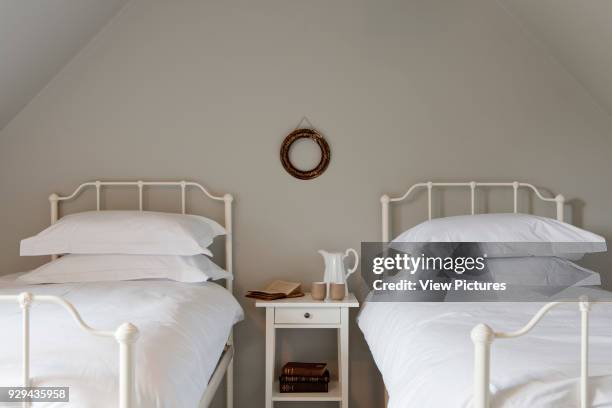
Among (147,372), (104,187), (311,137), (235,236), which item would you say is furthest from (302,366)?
(147,372)

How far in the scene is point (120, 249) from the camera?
2.90 meters

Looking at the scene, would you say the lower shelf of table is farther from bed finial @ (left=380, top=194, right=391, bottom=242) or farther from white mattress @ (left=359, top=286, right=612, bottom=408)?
bed finial @ (left=380, top=194, right=391, bottom=242)

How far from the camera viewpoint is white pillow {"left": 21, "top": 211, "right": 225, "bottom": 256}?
9.48 ft

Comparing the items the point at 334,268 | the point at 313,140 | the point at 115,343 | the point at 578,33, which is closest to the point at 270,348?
the point at 334,268

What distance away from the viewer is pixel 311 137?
3.33 m

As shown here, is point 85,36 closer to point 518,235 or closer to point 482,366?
point 518,235

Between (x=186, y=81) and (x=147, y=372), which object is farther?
(x=186, y=81)

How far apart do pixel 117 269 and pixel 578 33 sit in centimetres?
230

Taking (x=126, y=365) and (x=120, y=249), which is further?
(x=120, y=249)

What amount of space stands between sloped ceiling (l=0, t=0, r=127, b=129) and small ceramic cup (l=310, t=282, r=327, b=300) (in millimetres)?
1643

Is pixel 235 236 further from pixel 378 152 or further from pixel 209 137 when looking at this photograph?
pixel 378 152

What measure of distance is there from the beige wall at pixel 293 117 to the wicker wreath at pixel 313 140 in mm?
48

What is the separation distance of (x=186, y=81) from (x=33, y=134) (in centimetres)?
81

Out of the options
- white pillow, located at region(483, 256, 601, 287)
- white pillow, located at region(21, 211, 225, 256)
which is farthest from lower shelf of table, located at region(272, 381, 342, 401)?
white pillow, located at region(483, 256, 601, 287)
